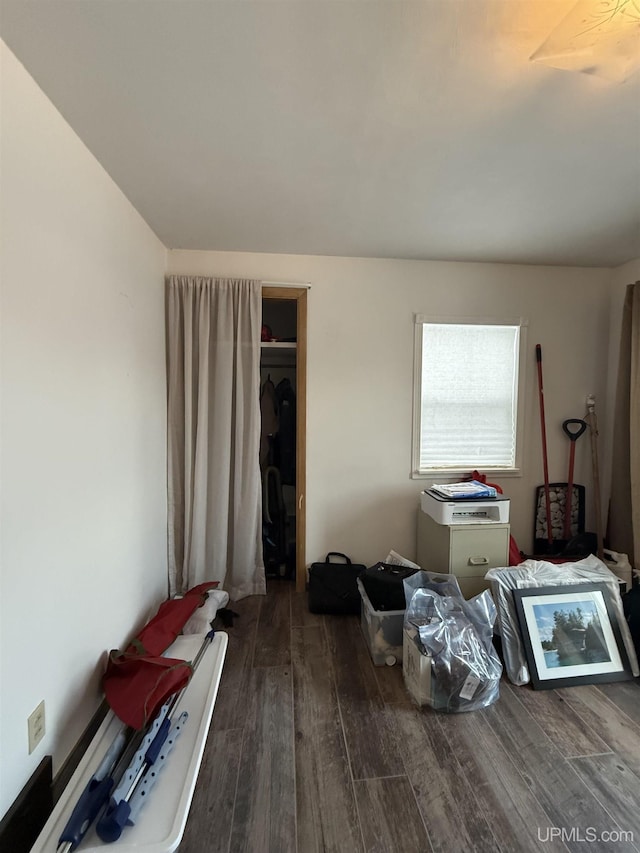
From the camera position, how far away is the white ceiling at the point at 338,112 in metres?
0.98

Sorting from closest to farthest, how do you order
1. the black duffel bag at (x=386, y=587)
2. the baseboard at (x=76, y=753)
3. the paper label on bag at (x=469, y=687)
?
the baseboard at (x=76, y=753)
the paper label on bag at (x=469, y=687)
the black duffel bag at (x=386, y=587)

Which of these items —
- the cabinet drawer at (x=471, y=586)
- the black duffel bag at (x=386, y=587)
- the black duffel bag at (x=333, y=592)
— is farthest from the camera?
the black duffel bag at (x=333, y=592)

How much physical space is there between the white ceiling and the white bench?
2316mm

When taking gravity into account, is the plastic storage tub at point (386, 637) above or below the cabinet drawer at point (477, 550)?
below

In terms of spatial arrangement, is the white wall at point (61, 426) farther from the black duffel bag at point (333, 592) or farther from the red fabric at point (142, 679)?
the black duffel bag at point (333, 592)

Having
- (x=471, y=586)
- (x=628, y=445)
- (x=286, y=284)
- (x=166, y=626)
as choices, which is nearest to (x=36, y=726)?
(x=166, y=626)

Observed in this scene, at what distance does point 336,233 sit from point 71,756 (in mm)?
2804

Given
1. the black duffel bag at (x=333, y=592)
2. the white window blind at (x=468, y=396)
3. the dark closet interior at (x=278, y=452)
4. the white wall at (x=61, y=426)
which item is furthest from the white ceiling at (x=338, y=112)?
the black duffel bag at (x=333, y=592)

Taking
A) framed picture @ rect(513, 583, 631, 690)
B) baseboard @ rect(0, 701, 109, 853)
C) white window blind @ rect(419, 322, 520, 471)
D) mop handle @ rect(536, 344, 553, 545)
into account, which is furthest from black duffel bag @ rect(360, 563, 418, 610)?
baseboard @ rect(0, 701, 109, 853)

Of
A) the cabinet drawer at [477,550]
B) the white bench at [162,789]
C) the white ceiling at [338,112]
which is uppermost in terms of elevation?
the white ceiling at [338,112]

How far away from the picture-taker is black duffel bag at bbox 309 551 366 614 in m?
2.38

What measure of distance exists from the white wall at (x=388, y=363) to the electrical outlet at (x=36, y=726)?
172 centimetres

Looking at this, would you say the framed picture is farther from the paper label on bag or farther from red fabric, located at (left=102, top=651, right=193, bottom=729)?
red fabric, located at (left=102, top=651, right=193, bottom=729)

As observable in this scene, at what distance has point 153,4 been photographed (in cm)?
94
